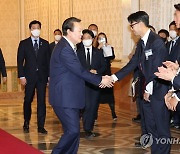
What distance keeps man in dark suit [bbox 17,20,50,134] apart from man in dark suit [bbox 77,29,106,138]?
0.73m

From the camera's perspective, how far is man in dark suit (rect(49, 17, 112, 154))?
218 inches

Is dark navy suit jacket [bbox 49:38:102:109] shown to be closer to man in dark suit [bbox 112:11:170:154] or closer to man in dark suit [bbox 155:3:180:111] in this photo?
man in dark suit [bbox 112:11:170:154]

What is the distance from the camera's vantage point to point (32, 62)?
27.6 ft

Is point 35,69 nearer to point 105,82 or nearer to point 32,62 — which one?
point 32,62

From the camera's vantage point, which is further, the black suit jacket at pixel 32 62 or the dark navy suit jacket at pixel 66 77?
the black suit jacket at pixel 32 62

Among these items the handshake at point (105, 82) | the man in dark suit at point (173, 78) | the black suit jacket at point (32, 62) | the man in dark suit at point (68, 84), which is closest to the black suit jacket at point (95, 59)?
the black suit jacket at point (32, 62)

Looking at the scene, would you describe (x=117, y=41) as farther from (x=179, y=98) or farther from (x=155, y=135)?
(x=179, y=98)

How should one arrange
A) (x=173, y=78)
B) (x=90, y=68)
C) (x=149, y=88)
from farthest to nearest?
(x=90, y=68) < (x=149, y=88) < (x=173, y=78)

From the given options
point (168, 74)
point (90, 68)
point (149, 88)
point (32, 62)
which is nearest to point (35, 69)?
point (32, 62)

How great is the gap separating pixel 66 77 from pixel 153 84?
1.07 meters

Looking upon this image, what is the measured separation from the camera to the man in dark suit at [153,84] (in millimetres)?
5672

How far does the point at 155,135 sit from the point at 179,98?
1.45 meters

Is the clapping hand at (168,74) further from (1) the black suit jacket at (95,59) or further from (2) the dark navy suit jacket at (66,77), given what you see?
(1) the black suit jacket at (95,59)

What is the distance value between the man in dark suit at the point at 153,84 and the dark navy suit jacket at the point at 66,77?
75 centimetres
